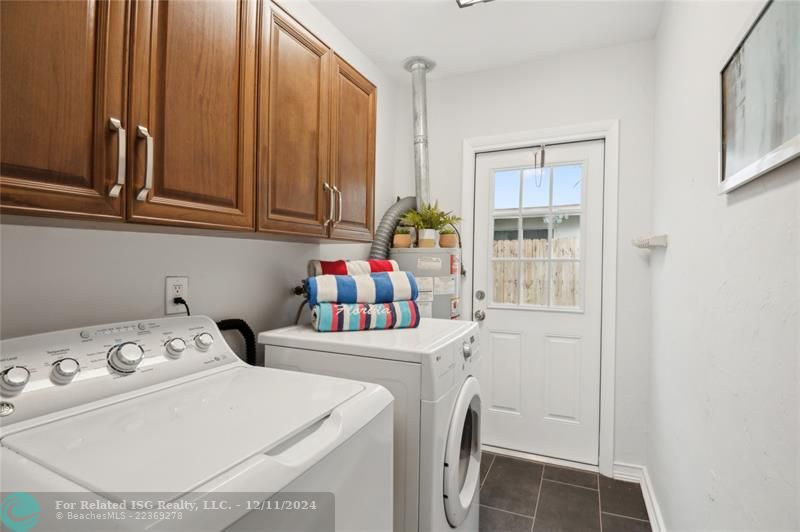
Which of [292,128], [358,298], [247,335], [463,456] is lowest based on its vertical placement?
[463,456]

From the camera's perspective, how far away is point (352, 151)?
1.67 meters

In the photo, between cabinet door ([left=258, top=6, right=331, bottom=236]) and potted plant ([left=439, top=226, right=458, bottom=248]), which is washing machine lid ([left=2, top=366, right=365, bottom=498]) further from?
potted plant ([left=439, top=226, right=458, bottom=248])

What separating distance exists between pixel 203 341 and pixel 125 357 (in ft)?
0.74

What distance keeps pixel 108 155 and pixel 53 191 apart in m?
0.13

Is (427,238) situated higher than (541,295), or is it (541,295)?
(427,238)

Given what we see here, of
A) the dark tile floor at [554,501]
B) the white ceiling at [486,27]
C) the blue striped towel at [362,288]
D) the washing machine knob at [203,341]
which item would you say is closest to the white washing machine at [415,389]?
the blue striped towel at [362,288]

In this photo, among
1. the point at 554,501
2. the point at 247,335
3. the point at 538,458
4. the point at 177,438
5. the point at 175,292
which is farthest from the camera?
the point at 538,458

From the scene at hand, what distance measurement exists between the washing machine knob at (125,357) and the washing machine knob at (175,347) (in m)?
0.08

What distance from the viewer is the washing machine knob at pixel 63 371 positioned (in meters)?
0.84

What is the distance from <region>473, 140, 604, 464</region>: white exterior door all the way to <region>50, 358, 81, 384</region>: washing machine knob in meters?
2.16

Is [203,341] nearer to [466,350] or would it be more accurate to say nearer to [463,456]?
[466,350]

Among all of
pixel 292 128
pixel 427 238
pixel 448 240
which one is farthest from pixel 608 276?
pixel 292 128

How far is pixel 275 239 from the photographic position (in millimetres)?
1705

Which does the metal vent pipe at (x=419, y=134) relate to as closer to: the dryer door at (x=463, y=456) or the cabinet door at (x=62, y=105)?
the dryer door at (x=463, y=456)
